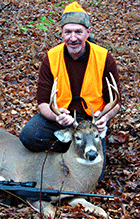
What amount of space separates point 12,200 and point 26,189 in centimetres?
52

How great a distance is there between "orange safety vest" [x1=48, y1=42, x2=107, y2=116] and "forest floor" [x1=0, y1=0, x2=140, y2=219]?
3.69 ft

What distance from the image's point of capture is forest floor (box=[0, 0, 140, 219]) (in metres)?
3.50

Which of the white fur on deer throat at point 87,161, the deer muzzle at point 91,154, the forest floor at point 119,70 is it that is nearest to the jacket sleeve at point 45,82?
the white fur on deer throat at point 87,161

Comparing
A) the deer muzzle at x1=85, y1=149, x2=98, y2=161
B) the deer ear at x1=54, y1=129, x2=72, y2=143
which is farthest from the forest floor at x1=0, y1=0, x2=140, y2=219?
the deer ear at x1=54, y1=129, x2=72, y2=143

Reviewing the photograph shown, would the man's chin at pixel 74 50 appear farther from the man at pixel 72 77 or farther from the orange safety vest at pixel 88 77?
the orange safety vest at pixel 88 77

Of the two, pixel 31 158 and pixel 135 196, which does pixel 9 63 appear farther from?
pixel 135 196

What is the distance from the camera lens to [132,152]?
4.34 m

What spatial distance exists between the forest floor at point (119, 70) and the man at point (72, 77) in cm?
96

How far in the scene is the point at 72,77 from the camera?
379cm

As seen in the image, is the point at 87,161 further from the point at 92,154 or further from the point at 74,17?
the point at 74,17

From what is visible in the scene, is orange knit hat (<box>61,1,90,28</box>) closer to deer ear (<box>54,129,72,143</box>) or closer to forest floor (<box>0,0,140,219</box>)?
deer ear (<box>54,129,72,143</box>)

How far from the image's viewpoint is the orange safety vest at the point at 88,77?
3730mm

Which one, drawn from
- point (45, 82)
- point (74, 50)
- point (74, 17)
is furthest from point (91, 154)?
point (74, 17)

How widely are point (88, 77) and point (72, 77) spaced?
0.24 metres
